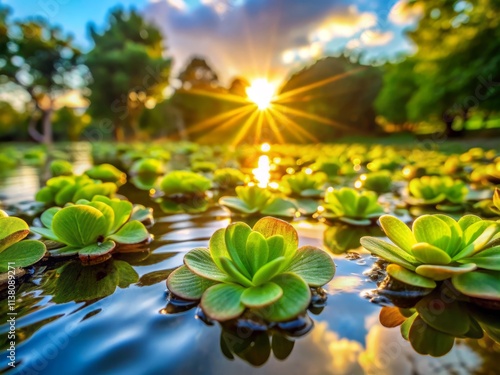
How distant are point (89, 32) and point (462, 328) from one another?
105 ft

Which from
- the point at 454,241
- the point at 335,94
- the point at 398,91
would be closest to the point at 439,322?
the point at 454,241

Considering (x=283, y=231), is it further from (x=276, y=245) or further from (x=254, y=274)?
(x=254, y=274)

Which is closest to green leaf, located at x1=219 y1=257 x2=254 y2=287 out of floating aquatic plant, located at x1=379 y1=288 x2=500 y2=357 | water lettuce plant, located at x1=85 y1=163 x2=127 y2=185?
floating aquatic plant, located at x1=379 y1=288 x2=500 y2=357

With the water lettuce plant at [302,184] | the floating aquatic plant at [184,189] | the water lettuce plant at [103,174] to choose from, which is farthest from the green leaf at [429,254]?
the water lettuce plant at [103,174]

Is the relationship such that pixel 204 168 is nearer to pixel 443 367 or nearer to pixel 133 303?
pixel 133 303

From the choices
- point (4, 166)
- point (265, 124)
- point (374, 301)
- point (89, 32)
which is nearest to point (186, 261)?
point (374, 301)

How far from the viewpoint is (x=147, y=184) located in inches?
161

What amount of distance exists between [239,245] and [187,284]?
21cm

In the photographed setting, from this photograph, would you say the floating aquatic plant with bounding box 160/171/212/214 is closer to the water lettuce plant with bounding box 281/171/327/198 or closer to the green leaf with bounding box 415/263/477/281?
the water lettuce plant with bounding box 281/171/327/198

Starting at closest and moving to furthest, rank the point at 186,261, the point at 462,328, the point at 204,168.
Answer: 1. the point at 462,328
2. the point at 186,261
3. the point at 204,168

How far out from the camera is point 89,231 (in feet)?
4.81

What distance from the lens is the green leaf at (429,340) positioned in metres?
0.87

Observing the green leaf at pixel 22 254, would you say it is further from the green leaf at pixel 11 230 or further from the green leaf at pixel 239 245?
the green leaf at pixel 239 245

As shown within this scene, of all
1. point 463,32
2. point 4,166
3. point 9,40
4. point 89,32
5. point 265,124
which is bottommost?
point 4,166
